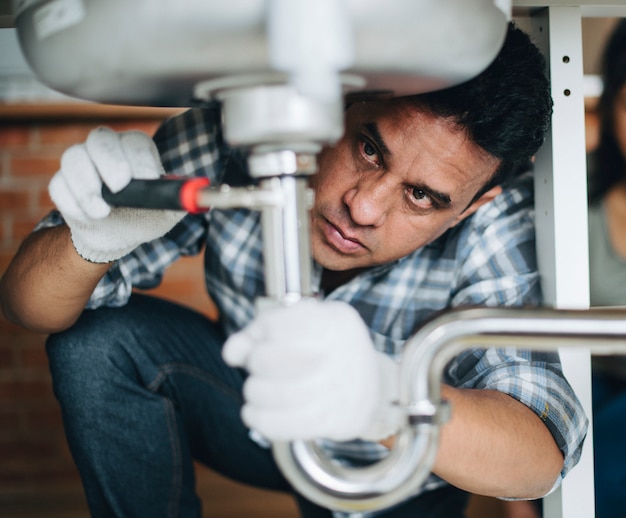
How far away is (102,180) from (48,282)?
0.24 m

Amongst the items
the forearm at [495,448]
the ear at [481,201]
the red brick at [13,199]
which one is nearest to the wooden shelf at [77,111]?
the red brick at [13,199]

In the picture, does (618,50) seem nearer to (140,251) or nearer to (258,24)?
(140,251)

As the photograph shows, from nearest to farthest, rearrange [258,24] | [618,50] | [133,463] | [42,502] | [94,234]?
[258,24] < [94,234] < [133,463] < [618,50] < [42,502]

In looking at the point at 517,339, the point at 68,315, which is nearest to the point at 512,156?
the point at 517,339

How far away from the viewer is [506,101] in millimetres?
709

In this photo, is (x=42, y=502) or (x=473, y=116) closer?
(x=473, y=116)

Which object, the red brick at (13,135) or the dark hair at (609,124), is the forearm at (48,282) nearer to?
the red brick at (13,135)

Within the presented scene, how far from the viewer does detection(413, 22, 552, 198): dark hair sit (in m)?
0.70

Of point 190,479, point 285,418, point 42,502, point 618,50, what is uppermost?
point 618,50

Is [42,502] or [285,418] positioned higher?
[285,418]

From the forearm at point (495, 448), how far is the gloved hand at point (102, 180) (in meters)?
0.33

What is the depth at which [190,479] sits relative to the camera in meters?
0.91

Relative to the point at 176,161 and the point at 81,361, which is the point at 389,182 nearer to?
the point at 176,161

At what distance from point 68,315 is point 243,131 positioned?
1.55 ft
